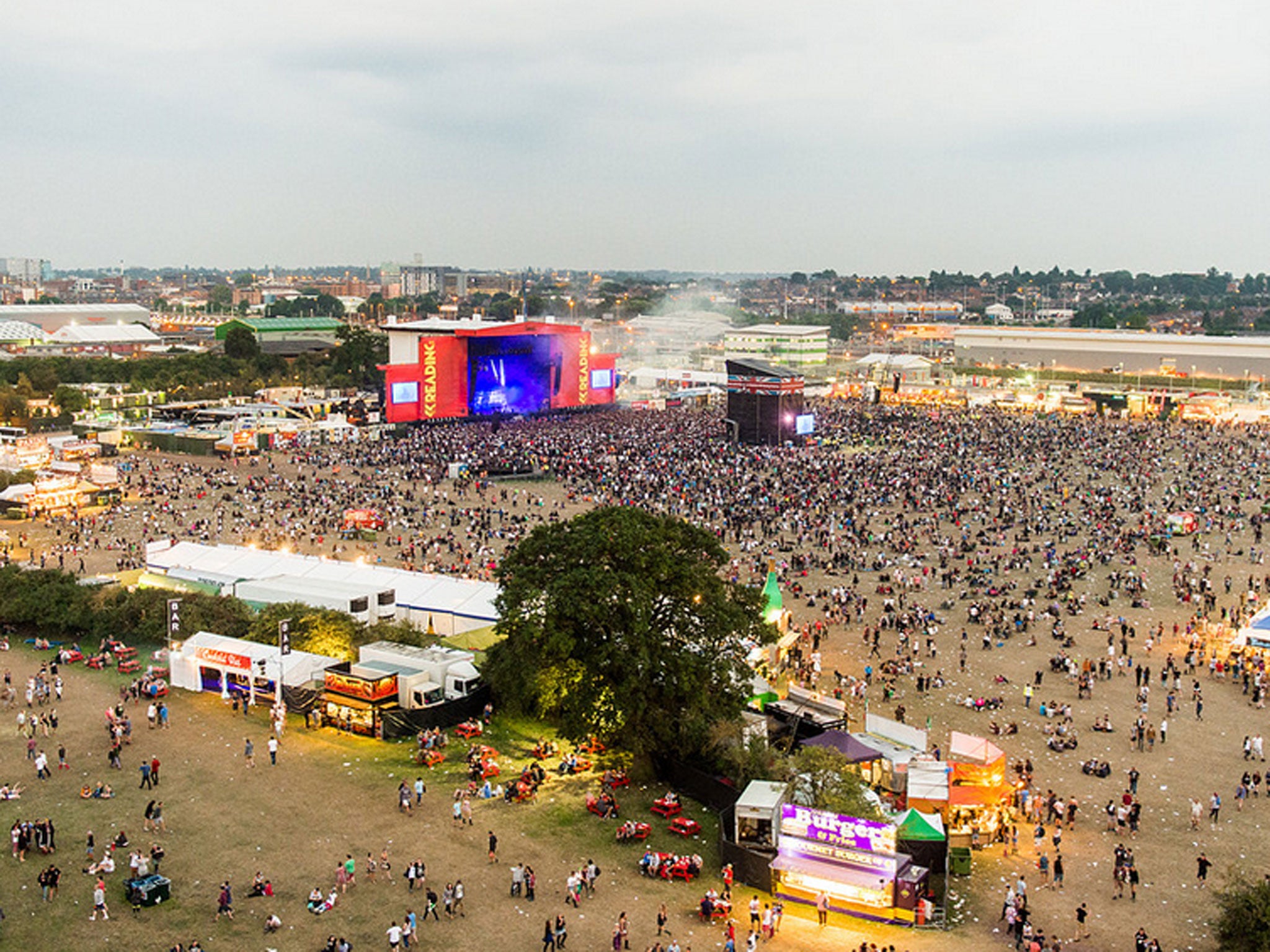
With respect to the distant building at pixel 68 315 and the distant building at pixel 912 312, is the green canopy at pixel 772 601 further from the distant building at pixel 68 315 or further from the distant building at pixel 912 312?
the distant building at pixel 912 312

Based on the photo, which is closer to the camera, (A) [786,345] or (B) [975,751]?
(B) [975,751]

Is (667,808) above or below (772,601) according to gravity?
below

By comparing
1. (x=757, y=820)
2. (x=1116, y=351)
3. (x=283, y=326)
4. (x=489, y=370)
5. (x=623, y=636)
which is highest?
(x=1116, y=351)

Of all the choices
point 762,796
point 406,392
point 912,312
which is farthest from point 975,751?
point 912,312

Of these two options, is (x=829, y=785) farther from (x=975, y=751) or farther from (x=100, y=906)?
(x=100, y=906)

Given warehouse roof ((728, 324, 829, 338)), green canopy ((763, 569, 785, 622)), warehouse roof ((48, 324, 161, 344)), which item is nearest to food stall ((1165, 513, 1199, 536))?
green canopy ((763, 569, 785, 622))

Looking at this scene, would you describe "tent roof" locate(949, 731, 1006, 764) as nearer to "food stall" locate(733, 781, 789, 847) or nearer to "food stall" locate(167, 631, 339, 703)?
"food stall" locate(733, 781, 789, 847)

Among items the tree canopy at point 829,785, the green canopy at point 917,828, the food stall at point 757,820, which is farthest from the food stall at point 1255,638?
the food stall at point 757,820
